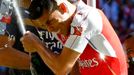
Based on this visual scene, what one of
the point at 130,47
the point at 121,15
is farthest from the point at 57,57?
the point at 121,15

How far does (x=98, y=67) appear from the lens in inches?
80.4

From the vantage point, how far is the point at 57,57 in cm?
199

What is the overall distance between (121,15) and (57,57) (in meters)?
1.59

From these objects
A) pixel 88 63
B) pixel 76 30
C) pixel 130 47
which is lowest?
pixel 130 47

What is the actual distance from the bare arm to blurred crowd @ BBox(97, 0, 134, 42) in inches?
55.5

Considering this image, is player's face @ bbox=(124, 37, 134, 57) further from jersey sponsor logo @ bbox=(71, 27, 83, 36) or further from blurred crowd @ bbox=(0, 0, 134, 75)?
jersey sponsor logo @ bbox=(71, 27, 83, 36)

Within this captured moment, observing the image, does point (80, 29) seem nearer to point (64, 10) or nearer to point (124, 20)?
point (64, 10)

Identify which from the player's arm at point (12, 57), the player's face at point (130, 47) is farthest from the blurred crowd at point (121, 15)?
the player's arm at point (12, 57)

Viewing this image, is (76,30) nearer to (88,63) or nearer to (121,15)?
(88,63)

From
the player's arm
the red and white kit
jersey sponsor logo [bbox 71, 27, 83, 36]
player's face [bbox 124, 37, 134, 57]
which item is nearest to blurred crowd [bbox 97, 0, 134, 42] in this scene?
player's face [bbox 124, 37, 134, 57]

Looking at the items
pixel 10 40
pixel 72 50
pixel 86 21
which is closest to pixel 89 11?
pixel 86 21

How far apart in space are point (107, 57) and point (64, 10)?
296mm

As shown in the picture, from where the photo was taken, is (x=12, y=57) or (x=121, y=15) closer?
(x=12, y=57)

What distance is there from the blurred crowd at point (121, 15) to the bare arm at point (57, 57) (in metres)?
1.41
